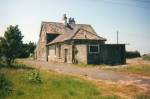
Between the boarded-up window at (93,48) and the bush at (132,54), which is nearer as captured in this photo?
the boarded-up window at (93,48)

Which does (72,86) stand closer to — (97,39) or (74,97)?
(74,97)

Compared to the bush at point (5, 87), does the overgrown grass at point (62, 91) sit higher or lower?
lower

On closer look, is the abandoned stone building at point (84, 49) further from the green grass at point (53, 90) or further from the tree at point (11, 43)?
the green grass at point (53, 90)

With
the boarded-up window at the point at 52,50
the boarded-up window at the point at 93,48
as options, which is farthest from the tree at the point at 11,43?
the boarded-up window at the point at 52,50

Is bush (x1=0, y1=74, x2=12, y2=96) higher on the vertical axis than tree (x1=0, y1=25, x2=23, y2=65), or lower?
lower

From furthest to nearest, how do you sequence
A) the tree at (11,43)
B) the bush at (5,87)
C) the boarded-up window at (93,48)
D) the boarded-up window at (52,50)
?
1. the boarded-up window at (52,50)
2. the boarded-up window at (93,48)
3. the tree at (11,43)
4. the bush at (5,87)

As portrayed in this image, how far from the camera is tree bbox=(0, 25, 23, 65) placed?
21375 mm

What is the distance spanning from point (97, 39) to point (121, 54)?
414 centimetres

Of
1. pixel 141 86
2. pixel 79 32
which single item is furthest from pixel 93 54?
pixel 141 86

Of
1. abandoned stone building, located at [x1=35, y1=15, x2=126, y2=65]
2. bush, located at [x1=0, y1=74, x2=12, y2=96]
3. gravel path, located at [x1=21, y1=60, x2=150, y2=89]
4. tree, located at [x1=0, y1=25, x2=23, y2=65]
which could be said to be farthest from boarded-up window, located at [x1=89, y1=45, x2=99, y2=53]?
bush, located at [x1=0, y1=74, x2=12, y2=96]

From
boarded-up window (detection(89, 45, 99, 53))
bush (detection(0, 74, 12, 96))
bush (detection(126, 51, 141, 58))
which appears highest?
boarded-up window (detection(89, 45, 99, 53))

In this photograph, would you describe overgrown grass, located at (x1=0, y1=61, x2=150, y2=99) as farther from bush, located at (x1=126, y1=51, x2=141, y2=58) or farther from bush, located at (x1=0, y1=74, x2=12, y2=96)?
bush, located at (x1=126, y1=51, x2=141, y2=58)

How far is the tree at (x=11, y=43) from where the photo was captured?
21.4 m

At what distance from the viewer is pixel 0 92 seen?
10.0 meters
